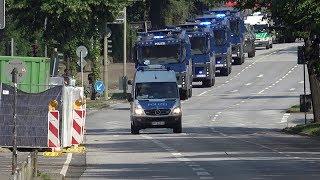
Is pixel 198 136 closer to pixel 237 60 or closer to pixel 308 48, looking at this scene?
pixel 308 48

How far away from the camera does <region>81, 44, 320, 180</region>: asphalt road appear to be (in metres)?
28.6

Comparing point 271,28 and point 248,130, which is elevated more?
point 271,28

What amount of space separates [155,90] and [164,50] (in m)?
14.6

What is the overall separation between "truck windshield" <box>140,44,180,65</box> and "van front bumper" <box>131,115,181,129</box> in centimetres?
1237

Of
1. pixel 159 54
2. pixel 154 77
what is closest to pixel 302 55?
pixel 154 77

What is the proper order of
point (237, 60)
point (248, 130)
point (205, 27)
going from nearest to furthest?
point (248, 130) < point (205, 27) < point (237, 60)

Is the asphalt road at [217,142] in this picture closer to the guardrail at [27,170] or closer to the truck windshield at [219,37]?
the guardrail at [27,170]

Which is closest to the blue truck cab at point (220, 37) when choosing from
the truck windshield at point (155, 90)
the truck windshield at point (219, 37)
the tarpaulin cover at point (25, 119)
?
the truck windshield at point (219, 37)

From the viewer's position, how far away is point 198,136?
156ft

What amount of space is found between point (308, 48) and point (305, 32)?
369cm

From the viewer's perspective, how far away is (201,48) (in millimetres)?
79188

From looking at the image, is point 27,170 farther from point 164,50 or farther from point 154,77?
point 164,50

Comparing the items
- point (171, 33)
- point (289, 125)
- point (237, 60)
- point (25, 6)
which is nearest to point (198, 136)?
point (289, 125)

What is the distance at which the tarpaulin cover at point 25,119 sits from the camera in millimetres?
35094
